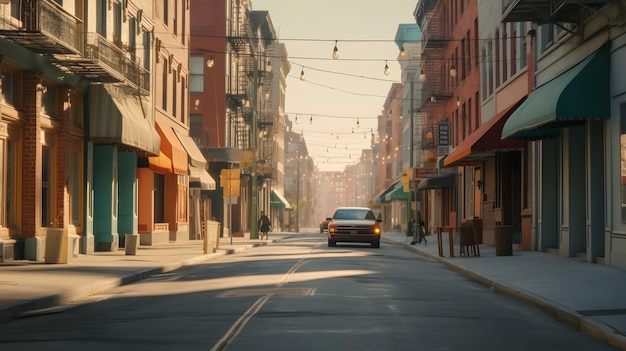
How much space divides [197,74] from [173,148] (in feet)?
71.2

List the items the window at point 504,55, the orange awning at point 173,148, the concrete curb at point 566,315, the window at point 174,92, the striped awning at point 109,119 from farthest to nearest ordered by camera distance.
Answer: the window at point 174,92 → the orange awning at point 173,148 → the window at point 504,55 → the striped awning at point 109,119 → the concrete curb at point 566,315

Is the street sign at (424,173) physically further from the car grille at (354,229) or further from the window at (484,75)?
the car grille at (354,229)

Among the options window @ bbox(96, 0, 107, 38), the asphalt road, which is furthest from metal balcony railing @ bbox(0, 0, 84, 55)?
the asphalt road

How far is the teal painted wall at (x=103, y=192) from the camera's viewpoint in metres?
35.6

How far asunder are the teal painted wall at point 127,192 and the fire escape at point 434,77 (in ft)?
78.9

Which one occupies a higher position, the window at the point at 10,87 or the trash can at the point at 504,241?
the window at the point at 10,87

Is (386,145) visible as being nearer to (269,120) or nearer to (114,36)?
(269,120)

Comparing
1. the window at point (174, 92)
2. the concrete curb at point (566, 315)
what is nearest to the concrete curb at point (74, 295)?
the concrete curb at point (566, 315)

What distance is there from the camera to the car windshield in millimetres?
43906

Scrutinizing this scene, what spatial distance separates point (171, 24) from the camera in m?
49.0

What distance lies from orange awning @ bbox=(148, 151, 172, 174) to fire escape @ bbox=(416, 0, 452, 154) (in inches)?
830

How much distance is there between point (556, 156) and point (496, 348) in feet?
69.1

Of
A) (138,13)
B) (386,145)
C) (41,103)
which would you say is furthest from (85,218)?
(386,145)

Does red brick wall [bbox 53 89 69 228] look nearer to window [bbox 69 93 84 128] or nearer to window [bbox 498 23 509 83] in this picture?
window [bbox 69 93 84 128]
